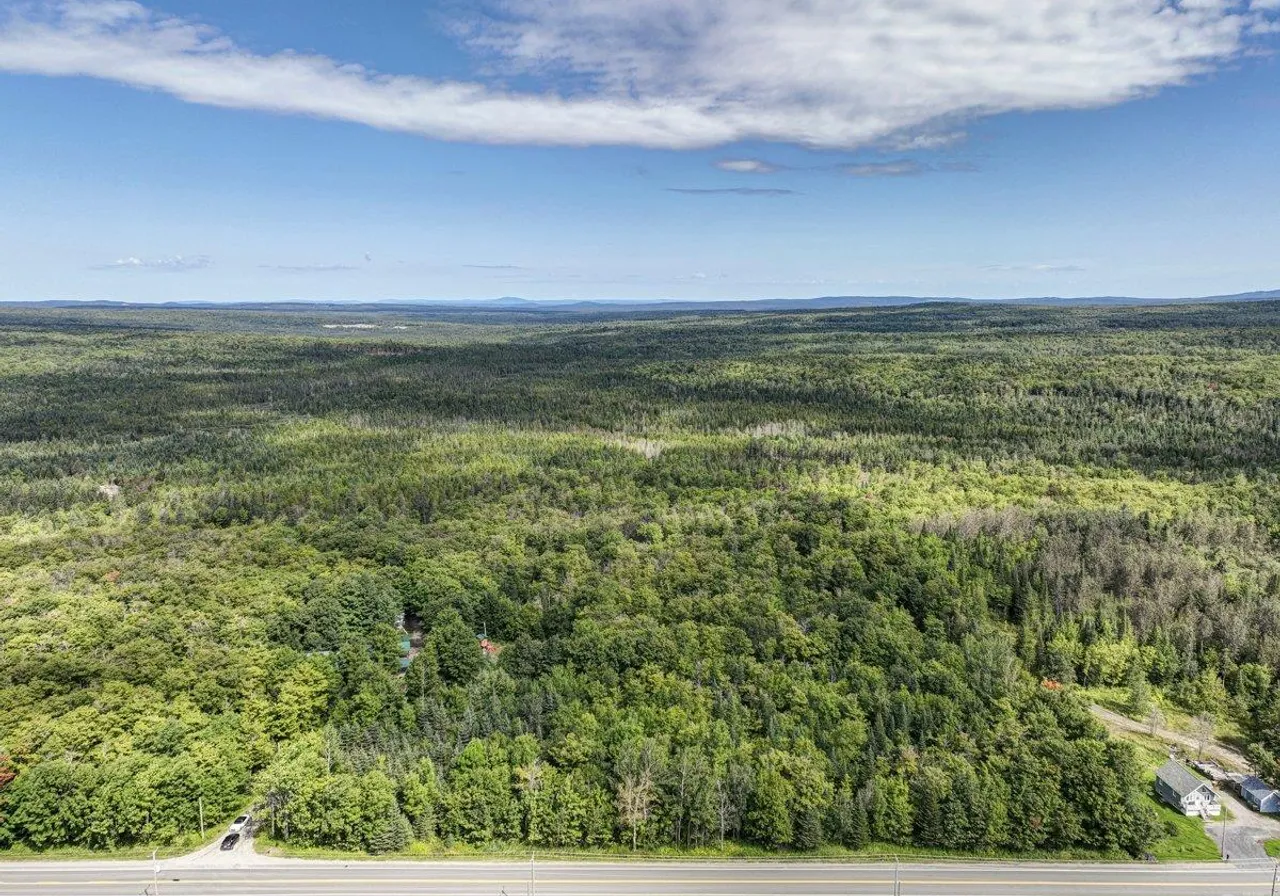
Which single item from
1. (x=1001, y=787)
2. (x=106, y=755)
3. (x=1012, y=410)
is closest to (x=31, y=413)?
(x=106, y=755)

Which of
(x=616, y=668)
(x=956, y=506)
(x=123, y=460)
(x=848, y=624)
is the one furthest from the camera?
(x=123, y=460)

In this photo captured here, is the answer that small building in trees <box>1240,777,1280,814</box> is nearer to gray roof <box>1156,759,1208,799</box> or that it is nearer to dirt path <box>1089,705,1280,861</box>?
dirt path <box>1089,705,1280,861</box>

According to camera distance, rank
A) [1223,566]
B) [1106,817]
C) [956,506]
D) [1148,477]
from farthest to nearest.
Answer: [1148,477], [956,506], [1223,566], [1106,817]

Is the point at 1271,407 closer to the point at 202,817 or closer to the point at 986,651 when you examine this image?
the point at 986,651

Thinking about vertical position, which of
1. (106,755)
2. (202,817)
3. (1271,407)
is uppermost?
(1271,407)

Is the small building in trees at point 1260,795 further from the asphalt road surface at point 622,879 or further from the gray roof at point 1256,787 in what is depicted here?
the asphalt road surface at point 622,879

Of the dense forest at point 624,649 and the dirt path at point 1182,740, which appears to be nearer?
the dense forest at point 624,649

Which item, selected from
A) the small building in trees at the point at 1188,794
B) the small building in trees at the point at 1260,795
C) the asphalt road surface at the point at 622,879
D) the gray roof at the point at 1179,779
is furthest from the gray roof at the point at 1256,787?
the asphalt road surface at the point at 622,879
